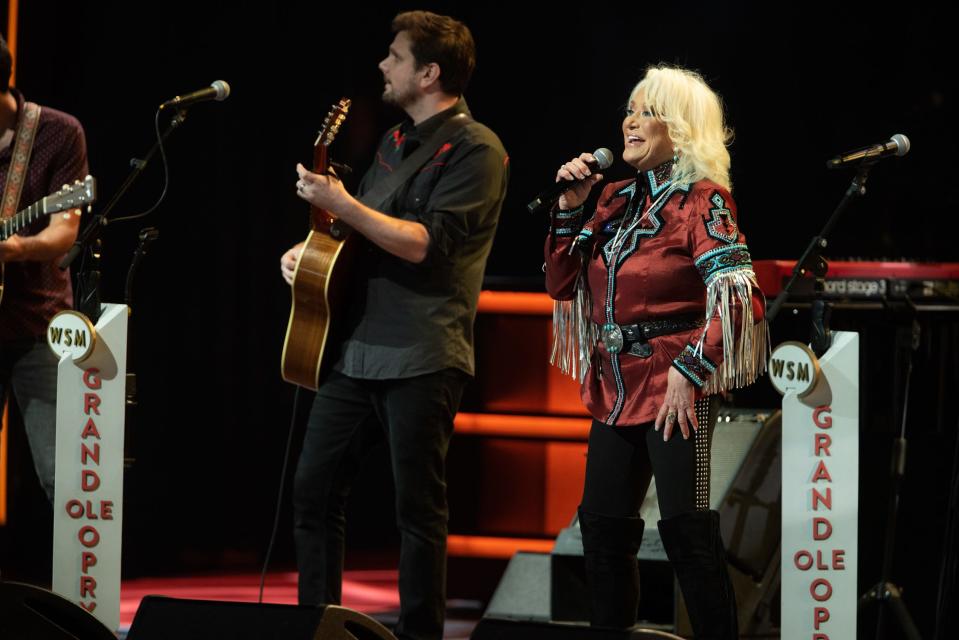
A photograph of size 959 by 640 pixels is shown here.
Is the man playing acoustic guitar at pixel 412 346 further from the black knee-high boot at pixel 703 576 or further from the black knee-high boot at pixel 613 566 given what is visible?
the black knee-high boot at pixel 703 576

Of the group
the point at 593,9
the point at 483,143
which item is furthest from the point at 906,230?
the point at 483,143

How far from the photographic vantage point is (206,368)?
555 centimetres

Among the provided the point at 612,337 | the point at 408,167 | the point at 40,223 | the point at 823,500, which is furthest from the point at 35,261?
the point at 823,500

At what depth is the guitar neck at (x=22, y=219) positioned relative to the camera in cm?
370

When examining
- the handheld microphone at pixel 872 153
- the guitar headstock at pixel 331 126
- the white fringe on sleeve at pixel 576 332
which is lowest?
the white fringe on sleeve at pixel 576 332

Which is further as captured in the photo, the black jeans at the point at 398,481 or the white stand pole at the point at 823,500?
the black jeans at the point at 398,481

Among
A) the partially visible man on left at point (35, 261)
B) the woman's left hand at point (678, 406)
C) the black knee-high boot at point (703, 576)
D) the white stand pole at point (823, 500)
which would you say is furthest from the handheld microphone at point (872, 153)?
the partially visible man on left at point (35, 261)

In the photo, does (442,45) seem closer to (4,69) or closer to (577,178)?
(577,178)

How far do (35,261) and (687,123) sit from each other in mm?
1850

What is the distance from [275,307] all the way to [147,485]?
87cm

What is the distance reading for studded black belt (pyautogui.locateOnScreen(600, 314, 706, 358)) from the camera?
308cm

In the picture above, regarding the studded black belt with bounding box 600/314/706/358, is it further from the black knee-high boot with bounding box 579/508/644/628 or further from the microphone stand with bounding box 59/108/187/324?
the microphone stand with bounding box 59/108/187/324

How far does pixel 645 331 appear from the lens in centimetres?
308

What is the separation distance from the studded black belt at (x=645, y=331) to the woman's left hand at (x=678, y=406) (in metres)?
0.13
